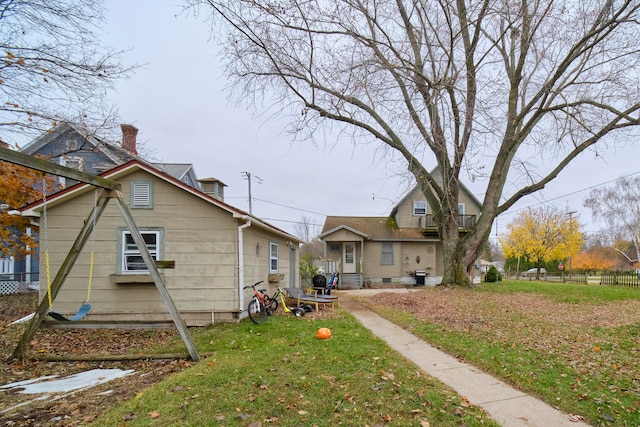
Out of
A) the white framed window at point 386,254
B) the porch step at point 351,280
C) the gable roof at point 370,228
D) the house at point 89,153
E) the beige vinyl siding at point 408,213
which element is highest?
the house at point 89,153

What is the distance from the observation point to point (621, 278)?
1964 centimetres

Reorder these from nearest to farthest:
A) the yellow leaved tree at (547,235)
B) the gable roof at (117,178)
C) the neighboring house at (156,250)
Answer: the gable roof at (117,178)
the neighboring house at (156,250)
the yellow leaved tree at (547,235)

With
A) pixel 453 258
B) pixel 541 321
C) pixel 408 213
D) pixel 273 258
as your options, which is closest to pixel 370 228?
pixel 408 213

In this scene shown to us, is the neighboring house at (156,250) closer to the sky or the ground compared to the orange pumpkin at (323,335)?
closer to the sky

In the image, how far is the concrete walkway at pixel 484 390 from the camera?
3.37 meters

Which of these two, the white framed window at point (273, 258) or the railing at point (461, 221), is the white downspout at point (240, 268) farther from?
the railing at point (461, 221)

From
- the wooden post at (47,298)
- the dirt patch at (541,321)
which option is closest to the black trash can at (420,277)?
the dirt patch at (541,321)

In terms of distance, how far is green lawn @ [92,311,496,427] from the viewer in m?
3.25

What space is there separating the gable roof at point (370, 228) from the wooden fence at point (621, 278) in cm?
1092

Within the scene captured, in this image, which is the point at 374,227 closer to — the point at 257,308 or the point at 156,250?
the point at 257,308

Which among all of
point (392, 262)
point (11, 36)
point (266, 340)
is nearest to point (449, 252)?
point (392, 262)

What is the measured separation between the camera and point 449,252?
15.9 metres

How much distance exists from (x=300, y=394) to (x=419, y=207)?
66.7ft

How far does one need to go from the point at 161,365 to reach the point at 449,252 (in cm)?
1357
